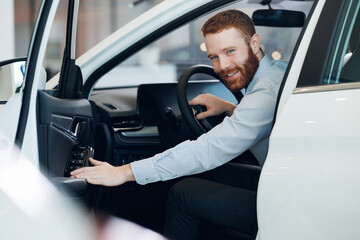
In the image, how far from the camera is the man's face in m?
1.79

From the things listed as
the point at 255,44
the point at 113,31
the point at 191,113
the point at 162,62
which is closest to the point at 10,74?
the point at 191,113

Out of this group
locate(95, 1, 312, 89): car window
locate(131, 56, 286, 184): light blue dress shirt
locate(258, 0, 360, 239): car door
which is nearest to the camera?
locate(258, 0, 360, 239): car door

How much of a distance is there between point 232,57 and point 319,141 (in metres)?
0.76

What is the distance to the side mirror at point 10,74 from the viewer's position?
5.69 ft

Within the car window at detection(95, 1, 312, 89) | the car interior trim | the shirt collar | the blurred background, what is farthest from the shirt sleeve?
the car window at detection(95, 1, 312, 89)

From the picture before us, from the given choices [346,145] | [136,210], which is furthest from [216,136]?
[136,210]

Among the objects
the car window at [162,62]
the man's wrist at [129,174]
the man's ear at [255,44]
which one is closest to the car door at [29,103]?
the man's wrist at [129,174]

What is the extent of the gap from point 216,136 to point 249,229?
1.11 feet

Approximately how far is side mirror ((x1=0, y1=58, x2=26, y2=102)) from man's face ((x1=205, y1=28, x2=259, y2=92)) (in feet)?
2.46

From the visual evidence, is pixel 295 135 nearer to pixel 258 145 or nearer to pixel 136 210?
pixel 258 145

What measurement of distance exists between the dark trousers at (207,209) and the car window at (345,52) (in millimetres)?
542

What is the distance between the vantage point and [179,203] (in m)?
1.68

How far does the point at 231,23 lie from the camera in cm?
179

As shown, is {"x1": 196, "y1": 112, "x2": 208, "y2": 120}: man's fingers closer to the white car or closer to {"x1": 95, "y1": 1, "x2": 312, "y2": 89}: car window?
the white car
